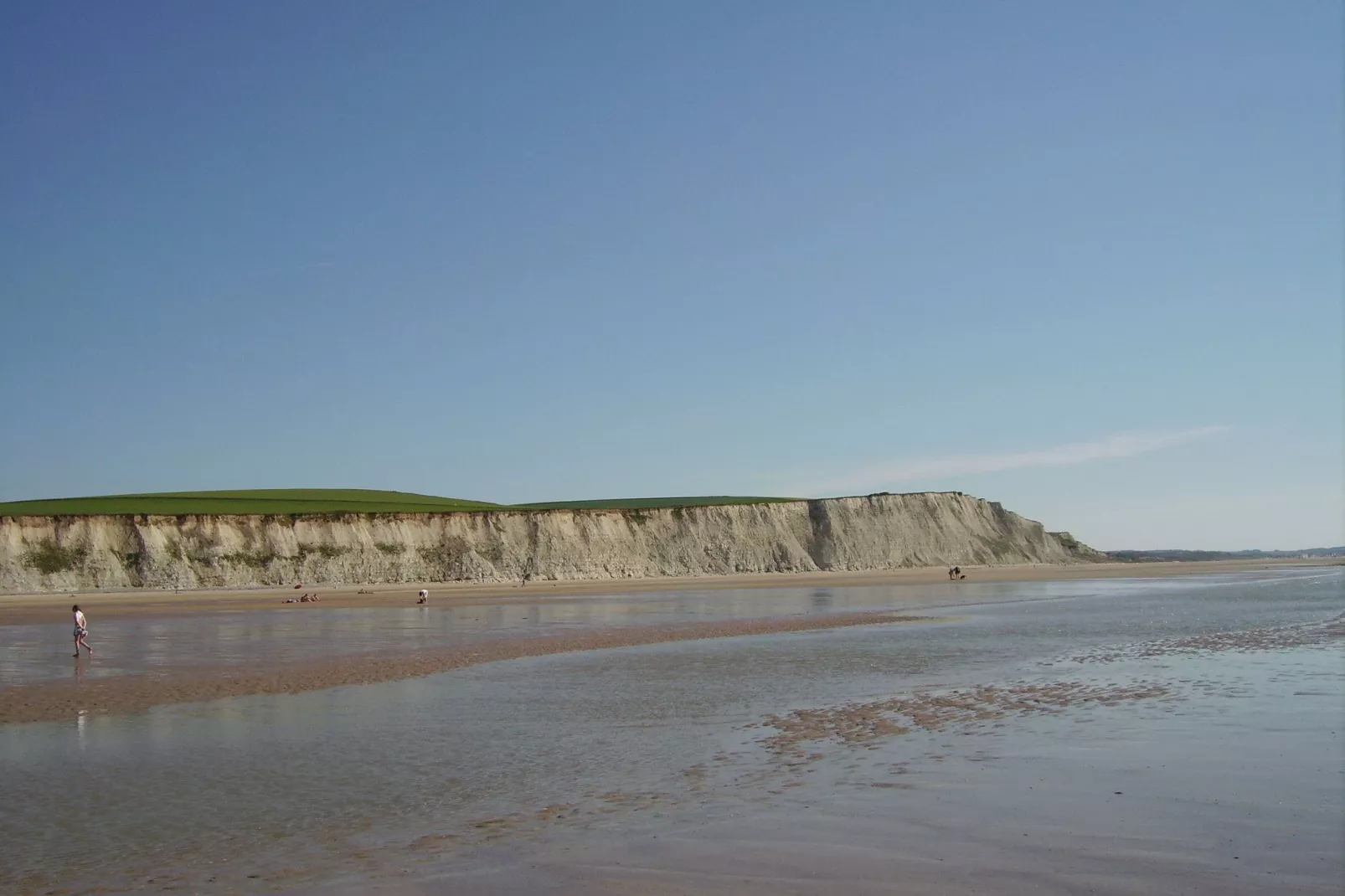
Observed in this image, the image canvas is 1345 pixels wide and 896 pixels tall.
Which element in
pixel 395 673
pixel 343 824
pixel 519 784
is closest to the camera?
pixel 343 824

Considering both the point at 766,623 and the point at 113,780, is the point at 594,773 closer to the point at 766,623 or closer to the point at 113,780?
the point at 113,780

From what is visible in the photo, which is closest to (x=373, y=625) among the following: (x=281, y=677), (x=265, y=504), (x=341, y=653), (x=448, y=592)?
(x=341, y=653)

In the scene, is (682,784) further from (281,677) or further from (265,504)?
(265,504)

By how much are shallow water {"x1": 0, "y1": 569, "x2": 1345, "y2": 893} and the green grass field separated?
190 ft

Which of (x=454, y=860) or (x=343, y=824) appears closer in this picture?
(x=454, y=860)

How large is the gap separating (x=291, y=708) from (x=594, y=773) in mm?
6732

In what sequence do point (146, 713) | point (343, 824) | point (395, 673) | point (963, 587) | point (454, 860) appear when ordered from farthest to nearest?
point (963, 587) → point (395, 673) → point (146, 713) → point (343, 824) → point (454, 860)

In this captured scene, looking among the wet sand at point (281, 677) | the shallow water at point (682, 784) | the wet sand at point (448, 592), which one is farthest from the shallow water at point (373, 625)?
the shallow water at point (682, 784)

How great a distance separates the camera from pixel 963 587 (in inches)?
2044

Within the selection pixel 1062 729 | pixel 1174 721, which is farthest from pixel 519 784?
pixel 1174 721

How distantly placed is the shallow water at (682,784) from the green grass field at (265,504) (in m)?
58.0

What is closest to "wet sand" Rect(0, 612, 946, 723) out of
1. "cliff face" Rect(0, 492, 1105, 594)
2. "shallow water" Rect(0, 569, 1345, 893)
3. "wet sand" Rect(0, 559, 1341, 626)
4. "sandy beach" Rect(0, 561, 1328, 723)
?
"sandy beach" Rect(0, 561, 1328, 723)

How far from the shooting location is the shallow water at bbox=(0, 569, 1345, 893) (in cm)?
677

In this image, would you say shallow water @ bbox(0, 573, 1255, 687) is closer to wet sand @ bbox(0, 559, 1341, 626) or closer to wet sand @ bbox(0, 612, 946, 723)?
wet sand @ bbox(0, 612, 946, 723)
